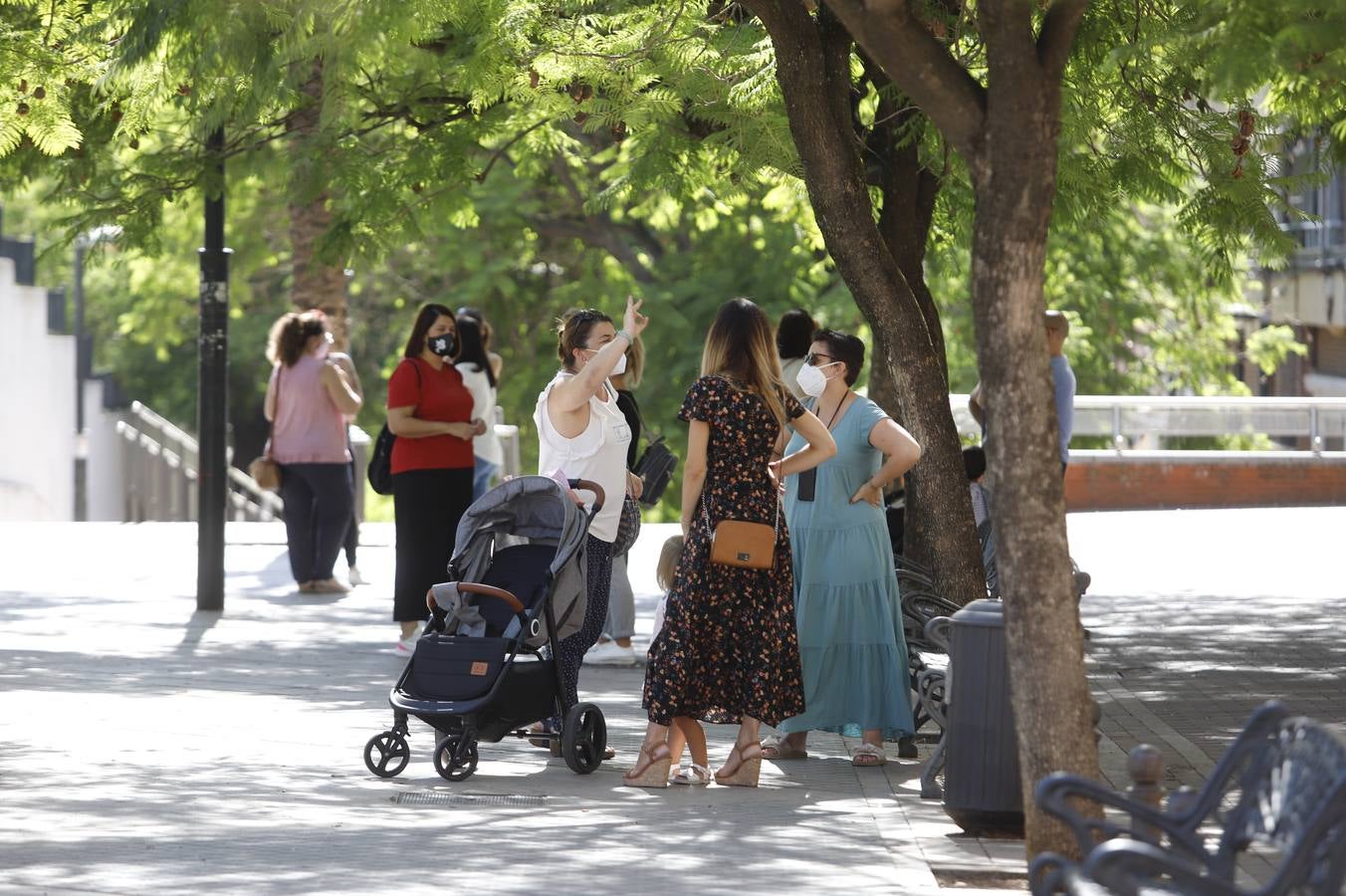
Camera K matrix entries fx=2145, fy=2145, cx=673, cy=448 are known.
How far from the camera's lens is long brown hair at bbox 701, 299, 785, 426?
27.5 feet

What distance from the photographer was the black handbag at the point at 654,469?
11445 mm

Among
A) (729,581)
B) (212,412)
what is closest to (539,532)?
(729,581)

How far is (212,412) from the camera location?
1440 cm

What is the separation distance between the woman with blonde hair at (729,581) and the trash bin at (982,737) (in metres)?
1.40

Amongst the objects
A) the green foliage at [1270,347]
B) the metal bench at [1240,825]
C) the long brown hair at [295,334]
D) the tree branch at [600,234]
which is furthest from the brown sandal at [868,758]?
the green foliage at [1270,347]

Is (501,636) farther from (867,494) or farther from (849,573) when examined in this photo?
(867,494)

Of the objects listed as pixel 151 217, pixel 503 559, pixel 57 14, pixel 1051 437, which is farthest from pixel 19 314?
pixel 1051 437

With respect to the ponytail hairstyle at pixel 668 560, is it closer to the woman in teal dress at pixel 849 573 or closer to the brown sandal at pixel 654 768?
the woman in teal dress at pixel 849 573

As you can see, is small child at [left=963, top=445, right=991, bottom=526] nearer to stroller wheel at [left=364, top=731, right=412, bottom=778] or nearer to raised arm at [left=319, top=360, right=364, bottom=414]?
stroller wheel at [left=364, top=731, right=412, bottom=778]

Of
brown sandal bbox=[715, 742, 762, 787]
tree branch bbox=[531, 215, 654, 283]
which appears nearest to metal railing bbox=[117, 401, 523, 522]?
tree branch bbox=[531, 215, 654, 283]

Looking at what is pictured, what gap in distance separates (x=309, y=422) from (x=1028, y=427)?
9.75 metres

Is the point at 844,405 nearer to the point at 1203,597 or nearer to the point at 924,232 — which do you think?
the point at 924,232

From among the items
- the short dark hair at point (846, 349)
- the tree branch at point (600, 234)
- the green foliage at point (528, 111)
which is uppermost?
the tree branch at point (600, 234)

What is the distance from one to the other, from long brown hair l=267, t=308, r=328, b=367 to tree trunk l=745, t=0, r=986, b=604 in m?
5.86
